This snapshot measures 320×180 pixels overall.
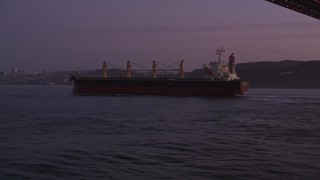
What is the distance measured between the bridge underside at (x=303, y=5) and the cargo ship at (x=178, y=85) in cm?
1644

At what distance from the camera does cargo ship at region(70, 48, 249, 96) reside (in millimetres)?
57281

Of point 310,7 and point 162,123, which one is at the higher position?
point 310,7

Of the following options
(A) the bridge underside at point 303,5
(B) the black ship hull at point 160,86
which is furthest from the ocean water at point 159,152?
(B) the black ship hull at point 160,86

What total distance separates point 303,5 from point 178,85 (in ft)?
80.2

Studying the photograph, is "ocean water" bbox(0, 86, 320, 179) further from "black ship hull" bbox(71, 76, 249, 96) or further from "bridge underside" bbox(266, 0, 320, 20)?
"black ship hull" bbox(71, 76, 249, 96)

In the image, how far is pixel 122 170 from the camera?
11219mm

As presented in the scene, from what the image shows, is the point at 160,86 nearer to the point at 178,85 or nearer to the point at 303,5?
the point at 178,85

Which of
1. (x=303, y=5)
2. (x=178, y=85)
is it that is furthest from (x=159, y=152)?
(x=178, y=85)

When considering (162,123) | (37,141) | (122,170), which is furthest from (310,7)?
(122,170)

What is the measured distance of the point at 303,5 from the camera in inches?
1524

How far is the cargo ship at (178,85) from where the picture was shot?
57.3 meters

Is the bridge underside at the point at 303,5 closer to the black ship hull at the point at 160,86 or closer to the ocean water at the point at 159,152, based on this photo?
the black ship hull at the point at 160,86

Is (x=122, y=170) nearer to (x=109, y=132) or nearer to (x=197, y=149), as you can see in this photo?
(x=197, y=149)

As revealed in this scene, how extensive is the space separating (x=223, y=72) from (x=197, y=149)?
4983cm
